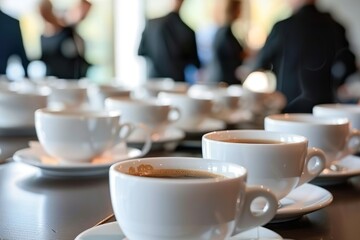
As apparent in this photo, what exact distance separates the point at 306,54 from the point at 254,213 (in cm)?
230

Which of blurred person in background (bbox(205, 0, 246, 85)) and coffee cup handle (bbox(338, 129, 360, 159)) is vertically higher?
coffee cup handle (bbox(338, 129, 360, 159))

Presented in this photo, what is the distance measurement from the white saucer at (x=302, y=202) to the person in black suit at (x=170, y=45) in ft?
9.34

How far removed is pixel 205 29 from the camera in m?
5.48

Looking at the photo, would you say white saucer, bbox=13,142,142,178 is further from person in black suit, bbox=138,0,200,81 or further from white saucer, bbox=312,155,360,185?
person in black suit, bbox=138,0,200,81

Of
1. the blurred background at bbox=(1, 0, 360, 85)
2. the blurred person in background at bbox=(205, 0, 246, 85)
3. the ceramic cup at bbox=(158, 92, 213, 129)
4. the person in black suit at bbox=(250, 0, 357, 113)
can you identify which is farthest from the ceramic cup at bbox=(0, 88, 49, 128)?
the blurred background at bbox=(1, 0, 360, 85)

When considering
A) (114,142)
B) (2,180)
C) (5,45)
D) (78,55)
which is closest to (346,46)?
(78,55)

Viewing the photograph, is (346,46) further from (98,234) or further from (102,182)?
(98,234)

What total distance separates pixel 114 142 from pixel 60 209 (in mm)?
281

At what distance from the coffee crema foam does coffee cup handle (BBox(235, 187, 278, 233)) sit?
0.04 metres

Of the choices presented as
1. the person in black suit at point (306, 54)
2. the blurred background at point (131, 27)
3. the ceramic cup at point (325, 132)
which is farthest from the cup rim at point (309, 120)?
the blurred background at point (131, 27)

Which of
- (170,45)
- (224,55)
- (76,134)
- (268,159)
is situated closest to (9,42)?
(170,45)

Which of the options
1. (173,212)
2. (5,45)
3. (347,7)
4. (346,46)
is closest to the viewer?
(173,212)

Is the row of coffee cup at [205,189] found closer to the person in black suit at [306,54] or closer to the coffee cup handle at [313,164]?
the coffee cup handle at [313,164]

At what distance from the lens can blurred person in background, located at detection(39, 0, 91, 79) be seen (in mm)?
3197
